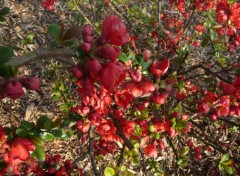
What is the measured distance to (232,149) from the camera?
285cm

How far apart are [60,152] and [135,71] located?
1604 mm

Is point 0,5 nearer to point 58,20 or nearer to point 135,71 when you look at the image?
point 58,20

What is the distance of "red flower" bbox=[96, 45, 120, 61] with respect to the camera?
0.80 meters

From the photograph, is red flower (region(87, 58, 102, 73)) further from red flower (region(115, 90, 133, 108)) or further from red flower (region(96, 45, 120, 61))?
red flower (region(115, 90, 133, 108))

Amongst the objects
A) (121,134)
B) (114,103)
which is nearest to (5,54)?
(121,134)

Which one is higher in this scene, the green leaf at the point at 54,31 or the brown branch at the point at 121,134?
the green leaf at the point at 54,31

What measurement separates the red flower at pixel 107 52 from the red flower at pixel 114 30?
27 millimetres

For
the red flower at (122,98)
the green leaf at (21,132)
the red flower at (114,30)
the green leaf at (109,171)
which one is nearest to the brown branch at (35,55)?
the red flower at (114,30)

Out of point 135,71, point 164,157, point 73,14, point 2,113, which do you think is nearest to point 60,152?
point 2,113

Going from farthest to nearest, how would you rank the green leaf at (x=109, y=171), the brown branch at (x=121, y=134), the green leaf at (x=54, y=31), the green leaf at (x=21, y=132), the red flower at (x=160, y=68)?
the brown branch at (x=121, y=134) < the red flower at (x=160, y=68) < the green leaf at (x=109, y=171) < the green leaf at (x=21, y=132) < the green leaf at (x=54, y=31)

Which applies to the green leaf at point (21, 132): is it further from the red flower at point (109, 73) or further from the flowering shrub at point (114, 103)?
the red flower at point (109, 73)

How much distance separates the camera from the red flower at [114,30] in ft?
2.65

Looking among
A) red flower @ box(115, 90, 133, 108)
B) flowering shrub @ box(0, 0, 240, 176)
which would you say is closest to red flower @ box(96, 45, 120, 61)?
flowering shrub @ box(0, 0, 240, 176)

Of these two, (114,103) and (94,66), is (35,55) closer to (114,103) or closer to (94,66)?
(94,66)
